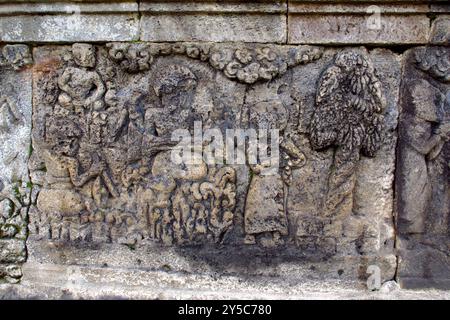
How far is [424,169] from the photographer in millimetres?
3535

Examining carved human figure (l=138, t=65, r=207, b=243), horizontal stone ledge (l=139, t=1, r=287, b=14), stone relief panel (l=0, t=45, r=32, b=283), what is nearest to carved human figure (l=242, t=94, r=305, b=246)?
carved human figure (l=138, t=65, r=207, b=243)

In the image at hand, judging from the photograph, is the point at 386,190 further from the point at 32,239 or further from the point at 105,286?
the point at 32,239

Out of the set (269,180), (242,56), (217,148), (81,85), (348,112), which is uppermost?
(242,56)

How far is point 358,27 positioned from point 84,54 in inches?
76.3

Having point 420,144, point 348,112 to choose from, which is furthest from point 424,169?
point 348,112

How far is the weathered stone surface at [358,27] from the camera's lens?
3.35 meters

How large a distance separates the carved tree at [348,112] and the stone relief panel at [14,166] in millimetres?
2156

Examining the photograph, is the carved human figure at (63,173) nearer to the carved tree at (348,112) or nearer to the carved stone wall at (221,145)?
the carved stone wall at (221,145)

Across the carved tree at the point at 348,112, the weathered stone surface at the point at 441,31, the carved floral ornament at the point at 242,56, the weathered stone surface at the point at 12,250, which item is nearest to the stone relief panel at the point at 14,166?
the weathered stone surface at the point at 12,250

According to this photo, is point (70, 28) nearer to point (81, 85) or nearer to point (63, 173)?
point (81, 85)

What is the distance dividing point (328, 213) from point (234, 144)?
0.86m

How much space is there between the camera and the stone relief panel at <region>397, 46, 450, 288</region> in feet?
11.4

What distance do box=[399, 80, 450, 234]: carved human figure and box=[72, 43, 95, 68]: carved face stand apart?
2.29 m

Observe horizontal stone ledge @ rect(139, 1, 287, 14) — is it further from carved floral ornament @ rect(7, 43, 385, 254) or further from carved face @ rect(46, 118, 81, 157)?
carved face @ rect(46, 118, 81, 157)
